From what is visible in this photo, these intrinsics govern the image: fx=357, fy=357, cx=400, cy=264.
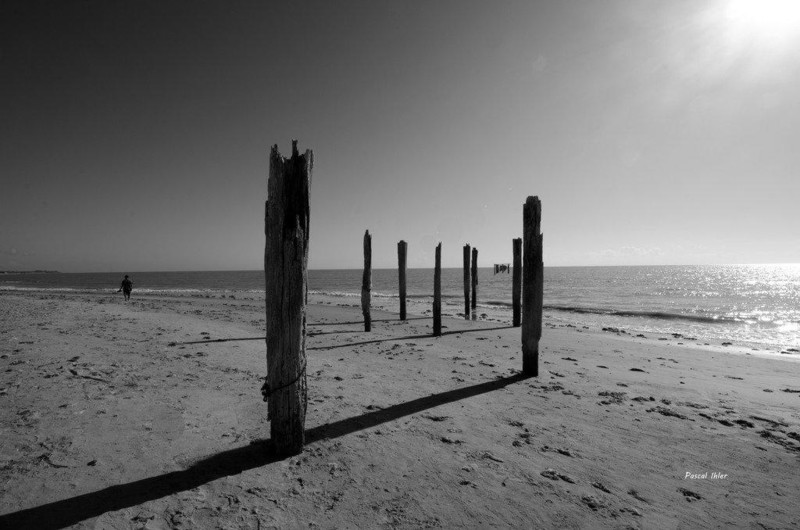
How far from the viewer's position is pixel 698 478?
376cm

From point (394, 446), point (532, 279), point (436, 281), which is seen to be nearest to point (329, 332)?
point (436, 281)

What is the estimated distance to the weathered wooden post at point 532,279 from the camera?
23.9ft

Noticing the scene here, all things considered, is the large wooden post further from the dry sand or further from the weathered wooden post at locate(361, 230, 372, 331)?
the weathered wooden post at locate(361, 230, 372, 331)

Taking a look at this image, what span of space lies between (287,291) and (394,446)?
2.21 m

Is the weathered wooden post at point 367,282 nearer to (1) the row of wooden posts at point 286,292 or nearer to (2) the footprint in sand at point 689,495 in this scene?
(1) the row of wooden posts at point 286,292

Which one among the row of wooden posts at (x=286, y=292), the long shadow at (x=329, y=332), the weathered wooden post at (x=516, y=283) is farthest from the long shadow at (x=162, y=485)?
the weathered wooden post at (x=516, y=283)

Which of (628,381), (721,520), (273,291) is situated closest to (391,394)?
(273,291)

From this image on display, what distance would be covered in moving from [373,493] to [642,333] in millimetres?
15986

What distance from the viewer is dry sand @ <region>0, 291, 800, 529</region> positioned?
307 centimetres

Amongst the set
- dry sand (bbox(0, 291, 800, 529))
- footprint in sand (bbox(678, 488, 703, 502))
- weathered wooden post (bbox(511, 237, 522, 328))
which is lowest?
footprint in sand (bbox(678, 488, 703, 502))

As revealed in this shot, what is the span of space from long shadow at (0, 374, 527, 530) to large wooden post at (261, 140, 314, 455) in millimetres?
348

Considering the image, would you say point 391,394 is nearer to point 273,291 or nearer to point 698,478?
point 273,291

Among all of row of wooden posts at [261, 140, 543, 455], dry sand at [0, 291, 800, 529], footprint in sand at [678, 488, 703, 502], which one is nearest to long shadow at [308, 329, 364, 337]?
dry sand at [0, 291, 800, 529]

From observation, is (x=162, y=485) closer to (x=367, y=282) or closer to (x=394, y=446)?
(x=394, y=446)
